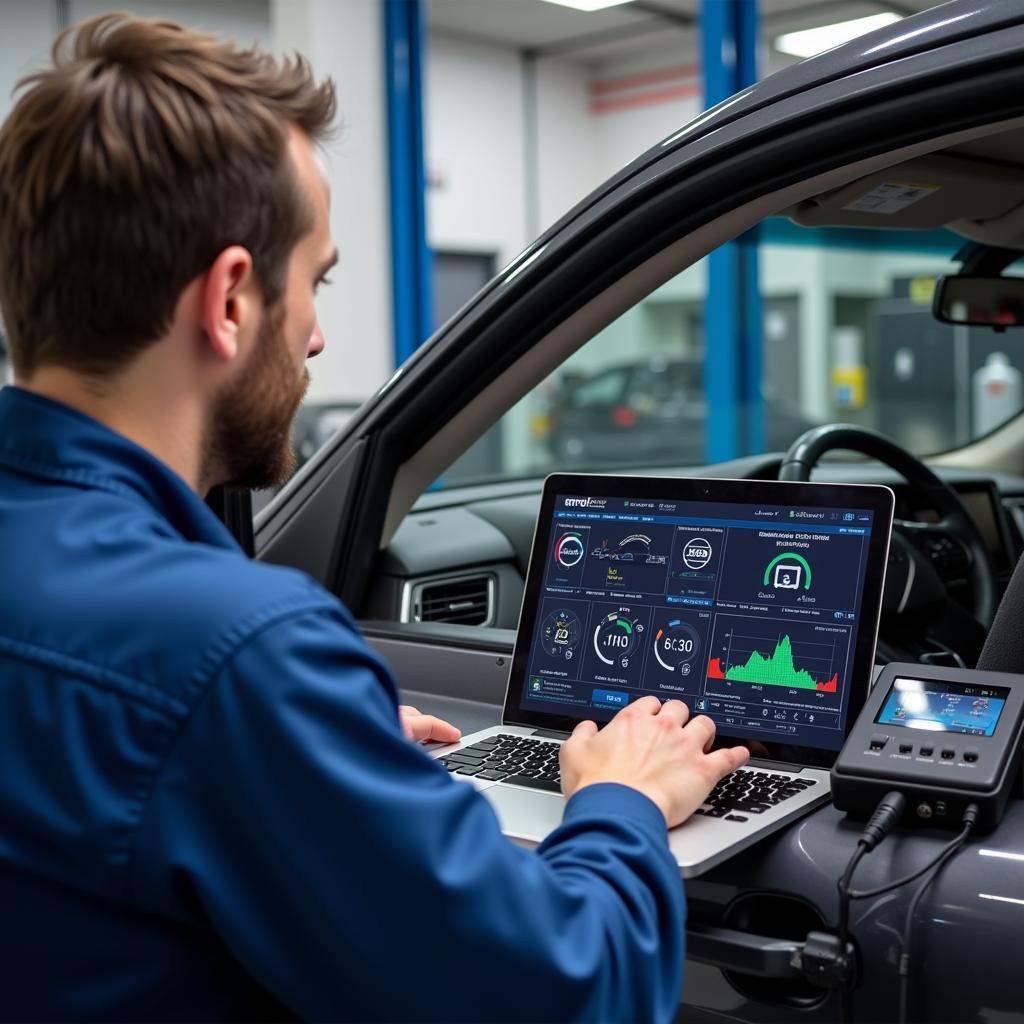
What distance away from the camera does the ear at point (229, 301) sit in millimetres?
871

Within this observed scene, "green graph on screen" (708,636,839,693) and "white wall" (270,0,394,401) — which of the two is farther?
"white wall" (270,0,394,401)

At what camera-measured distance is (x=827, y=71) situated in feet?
4.16

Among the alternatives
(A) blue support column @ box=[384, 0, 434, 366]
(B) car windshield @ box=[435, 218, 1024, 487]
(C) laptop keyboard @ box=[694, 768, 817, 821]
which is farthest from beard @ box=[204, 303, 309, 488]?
(A) blue support column @ box=[384, 0, 434, 366]

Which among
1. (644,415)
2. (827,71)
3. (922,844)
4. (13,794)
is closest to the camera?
(13,794)

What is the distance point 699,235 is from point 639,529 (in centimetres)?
35

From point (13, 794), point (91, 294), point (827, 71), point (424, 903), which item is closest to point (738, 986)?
point (424, 903)

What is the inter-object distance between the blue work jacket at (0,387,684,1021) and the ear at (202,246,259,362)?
0.14m

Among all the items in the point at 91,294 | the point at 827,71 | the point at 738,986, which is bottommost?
the point at 738,986

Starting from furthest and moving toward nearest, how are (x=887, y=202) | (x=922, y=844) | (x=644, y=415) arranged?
(x=644, y=415) < (x=887, y=202) < (x=922, y=844)

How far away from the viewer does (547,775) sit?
126 cm

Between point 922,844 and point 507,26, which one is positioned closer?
point 922,844

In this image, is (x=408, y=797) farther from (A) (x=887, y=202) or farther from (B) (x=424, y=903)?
A: (A) (x=887, y=202)

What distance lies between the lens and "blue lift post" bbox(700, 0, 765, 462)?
657cm

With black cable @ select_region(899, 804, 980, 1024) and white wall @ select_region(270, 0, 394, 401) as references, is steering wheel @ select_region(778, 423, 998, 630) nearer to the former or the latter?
black cable @ select_region(899, 804, 980, 1024)
